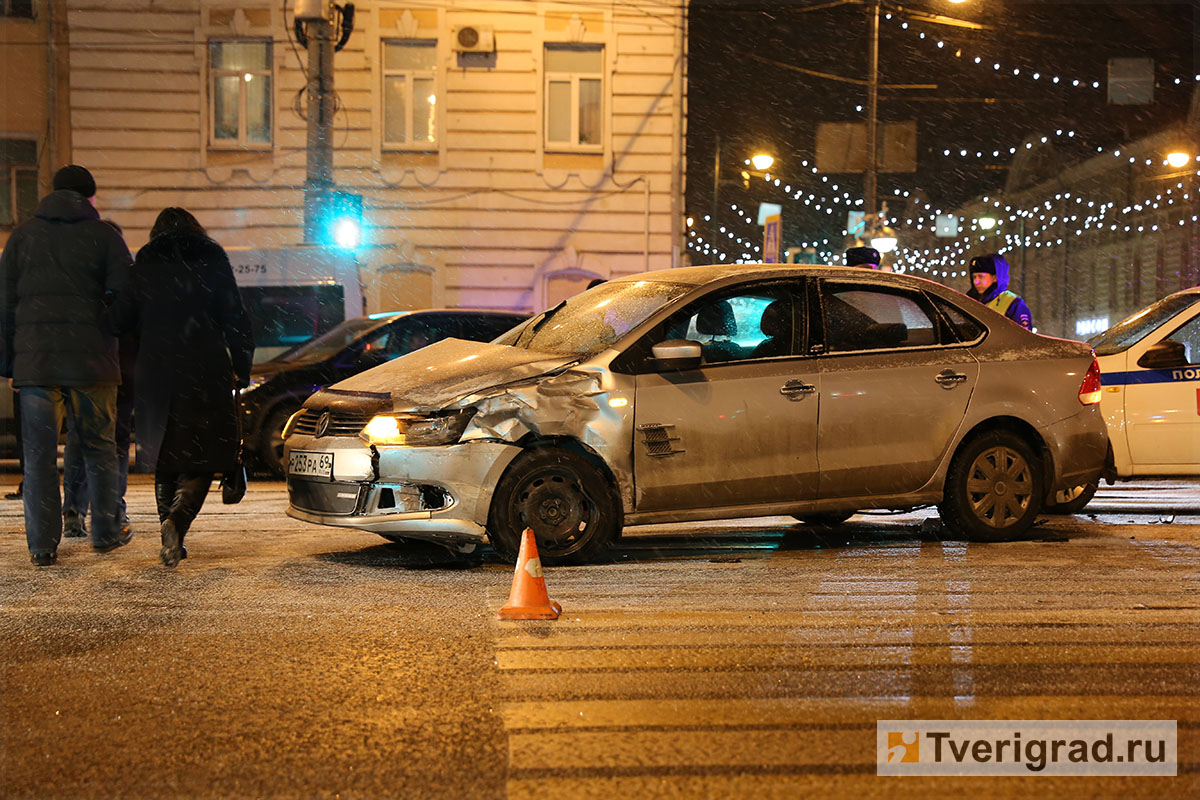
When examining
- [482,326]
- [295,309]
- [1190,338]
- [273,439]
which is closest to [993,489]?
[1190,338]

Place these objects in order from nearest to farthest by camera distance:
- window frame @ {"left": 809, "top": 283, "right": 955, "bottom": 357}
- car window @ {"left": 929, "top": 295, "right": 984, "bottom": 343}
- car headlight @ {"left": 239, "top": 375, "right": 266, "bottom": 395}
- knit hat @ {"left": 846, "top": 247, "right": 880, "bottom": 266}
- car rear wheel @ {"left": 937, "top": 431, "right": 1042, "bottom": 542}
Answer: window frame @ {"left": 809, "top": 283, "right": 955, "bottom": 357} → car rear wheel @ {"left": 937, "top": 431, "right": 1042, "bottom": 542} → car window @ {"left": 929, "top": 295, "right": 984, "bottom": 343} → knit hat @ {"left": 846, "top": 247, "right": 880, "bottom": 266} → car headlight @ {"left": 239, "top": 375, "right": 266, "bottom": 395}

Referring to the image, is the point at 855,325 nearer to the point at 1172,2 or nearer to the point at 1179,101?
the point at 1172,2

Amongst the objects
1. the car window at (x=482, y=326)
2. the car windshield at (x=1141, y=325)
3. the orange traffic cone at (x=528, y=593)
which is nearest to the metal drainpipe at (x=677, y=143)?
the car window at (x=482, y=326)

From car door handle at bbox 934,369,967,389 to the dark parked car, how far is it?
5.76m

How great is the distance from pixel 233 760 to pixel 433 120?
19954mm

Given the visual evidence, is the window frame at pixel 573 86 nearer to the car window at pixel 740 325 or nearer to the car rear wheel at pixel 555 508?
the car window at pixel 740 325

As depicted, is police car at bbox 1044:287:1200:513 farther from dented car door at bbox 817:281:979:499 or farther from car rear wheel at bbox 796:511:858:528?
dented car door at bbox 817:281:979:499

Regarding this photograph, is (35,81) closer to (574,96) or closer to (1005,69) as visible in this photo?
(574,96)

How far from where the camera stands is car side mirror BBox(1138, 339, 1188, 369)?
9328mm

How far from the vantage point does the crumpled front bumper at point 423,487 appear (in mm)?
6598

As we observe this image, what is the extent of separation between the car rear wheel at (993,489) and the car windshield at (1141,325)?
2155mm

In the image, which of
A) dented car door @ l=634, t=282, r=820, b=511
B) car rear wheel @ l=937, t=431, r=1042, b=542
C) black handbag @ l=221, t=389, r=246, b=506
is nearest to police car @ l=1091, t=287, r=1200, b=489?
car rear wheel @ l=937, t=431, r=1042, b=542

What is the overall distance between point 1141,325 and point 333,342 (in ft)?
23.4

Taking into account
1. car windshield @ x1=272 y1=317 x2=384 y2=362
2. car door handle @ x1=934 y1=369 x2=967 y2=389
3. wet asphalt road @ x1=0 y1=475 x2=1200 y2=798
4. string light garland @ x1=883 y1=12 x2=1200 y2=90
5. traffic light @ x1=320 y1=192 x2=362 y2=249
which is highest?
string light garland @ x1=883 y1=12 x2=1200 y2=90
